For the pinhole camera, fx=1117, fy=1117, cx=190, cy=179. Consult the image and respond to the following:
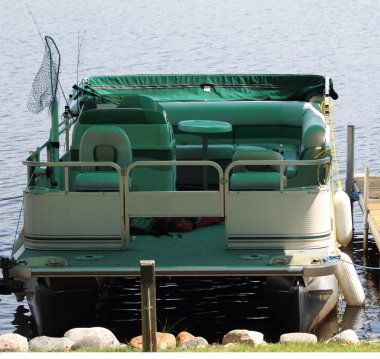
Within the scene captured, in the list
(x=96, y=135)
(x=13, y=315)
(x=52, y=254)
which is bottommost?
(x=13, y=315)

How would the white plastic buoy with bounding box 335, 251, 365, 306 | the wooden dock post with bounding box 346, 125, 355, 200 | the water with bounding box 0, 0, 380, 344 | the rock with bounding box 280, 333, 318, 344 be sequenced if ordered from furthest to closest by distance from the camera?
the water with bounding box 0, 0, 380, 344 → the wooden dock post with bounding box 346, 125, 355, 200 → the white plastic buoy with bounding box 335, 251, 365, 306 → the rock with bounding box 280, 333, 318, 344

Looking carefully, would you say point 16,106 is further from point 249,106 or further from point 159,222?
point 159,222

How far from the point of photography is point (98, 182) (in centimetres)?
1127

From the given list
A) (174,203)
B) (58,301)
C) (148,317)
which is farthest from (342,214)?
(148,317)

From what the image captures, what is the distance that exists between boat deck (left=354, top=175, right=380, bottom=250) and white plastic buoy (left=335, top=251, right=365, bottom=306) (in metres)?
1.34

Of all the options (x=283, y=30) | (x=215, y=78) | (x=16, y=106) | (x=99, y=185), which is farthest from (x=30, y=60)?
(x=99, y=185)

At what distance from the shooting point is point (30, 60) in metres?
31.0


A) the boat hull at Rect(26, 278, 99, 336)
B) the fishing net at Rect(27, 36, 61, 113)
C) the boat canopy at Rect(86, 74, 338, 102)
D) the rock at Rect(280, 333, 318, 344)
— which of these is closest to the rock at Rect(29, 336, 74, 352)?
the boat hull at Rect(26, 278, 99, 336)

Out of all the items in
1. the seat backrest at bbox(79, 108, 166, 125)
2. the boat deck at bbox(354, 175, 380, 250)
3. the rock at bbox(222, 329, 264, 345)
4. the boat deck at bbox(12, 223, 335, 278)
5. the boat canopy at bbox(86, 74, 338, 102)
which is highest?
the boat canopy at bbox(86, 74, 338, 102)

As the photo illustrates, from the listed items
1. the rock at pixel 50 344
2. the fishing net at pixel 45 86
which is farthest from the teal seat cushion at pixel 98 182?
the rock at pixel 50 344

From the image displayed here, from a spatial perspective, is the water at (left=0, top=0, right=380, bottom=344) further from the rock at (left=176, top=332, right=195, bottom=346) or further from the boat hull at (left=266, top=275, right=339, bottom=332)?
the rock at (left=176, top=332, right=195, bottom=346)

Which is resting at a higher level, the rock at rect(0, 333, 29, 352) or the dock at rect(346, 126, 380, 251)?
the dock at rect(346, 126, 380, 251)

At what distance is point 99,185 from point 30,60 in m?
20.3

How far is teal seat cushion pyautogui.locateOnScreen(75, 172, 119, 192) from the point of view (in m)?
11.2
